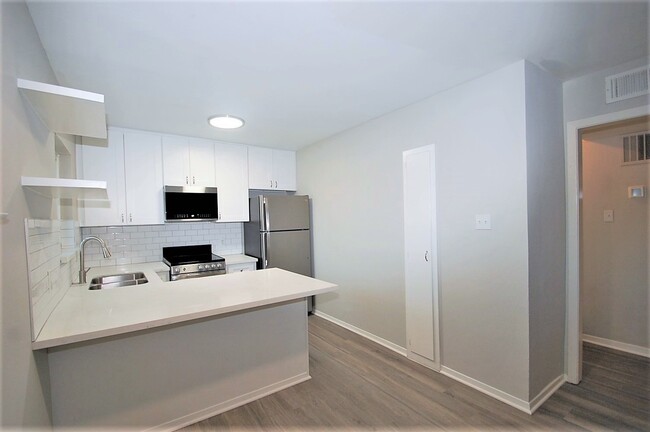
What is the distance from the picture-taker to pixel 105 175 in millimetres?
3133

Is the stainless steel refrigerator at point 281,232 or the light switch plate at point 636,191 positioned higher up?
the light switch plate at point 636,191

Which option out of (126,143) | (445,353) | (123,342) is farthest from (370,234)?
(126,143)

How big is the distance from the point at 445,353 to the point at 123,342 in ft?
7.69

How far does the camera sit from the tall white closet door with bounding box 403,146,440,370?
2496 mm

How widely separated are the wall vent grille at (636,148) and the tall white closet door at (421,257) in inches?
81.7

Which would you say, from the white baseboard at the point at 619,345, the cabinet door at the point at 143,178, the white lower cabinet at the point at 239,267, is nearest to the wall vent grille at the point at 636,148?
the white baseboard at the point at 619,345

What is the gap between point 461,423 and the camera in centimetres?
186

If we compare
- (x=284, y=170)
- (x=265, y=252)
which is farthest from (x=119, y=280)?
(x=284, y=170)

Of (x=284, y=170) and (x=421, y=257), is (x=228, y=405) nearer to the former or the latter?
(x=421, y=257)

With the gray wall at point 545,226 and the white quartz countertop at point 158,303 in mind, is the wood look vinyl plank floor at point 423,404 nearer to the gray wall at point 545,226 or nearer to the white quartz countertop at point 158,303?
the gray wall at point 545,226

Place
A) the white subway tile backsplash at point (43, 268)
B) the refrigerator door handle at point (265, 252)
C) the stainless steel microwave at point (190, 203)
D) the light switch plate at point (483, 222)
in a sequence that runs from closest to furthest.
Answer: the white subway tile backsplash at point (43, 268)
the light switch plate at point (483, 222)
the stainless steel microwave at point (190, 203)
the refrigerator door handle at point (265, 252)

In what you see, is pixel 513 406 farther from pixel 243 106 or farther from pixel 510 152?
pixel 243 106

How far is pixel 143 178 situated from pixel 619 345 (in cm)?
524

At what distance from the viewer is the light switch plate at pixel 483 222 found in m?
2.13
